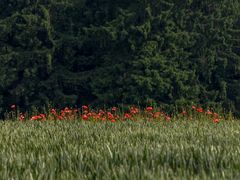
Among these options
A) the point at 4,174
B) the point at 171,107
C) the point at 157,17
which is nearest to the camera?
the point at 4,174

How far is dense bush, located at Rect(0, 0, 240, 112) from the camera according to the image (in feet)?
72.9

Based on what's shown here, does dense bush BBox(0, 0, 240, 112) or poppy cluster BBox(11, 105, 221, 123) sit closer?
poppy cluster BBox(11, 105, 221, 123)

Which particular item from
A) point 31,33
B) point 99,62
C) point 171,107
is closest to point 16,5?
point 31,33

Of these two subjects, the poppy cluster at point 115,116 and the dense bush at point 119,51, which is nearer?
the poppy cluster at point 115,116

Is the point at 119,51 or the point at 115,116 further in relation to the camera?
the point at 119,51

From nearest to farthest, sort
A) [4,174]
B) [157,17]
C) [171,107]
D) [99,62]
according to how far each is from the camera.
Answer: [4,174] < [171,107] < [157,17] < [99,62]

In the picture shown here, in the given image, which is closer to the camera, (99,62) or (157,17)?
(157,17)

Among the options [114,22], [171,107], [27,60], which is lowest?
[171,107]

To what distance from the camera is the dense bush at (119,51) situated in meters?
22.2

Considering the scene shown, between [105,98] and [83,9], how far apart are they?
5131 millimetres

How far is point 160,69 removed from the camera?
22.1 m

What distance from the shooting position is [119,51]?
23422 millimetres

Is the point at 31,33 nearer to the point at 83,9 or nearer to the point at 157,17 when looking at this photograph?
the point at 83,9

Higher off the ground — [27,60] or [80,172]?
[80,172]
